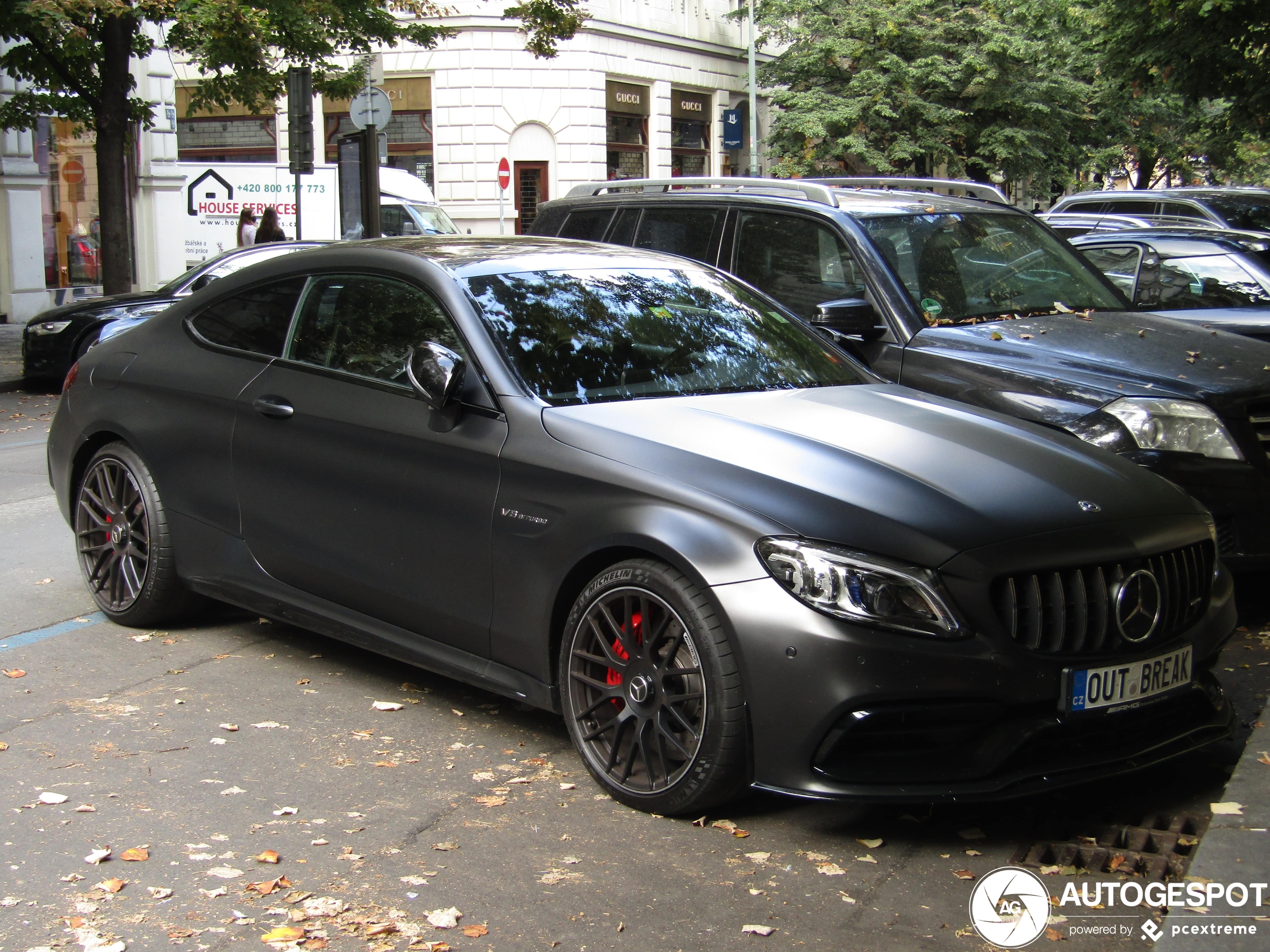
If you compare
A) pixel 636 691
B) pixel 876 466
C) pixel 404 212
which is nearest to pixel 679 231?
pixel 876 466

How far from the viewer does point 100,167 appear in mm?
18656

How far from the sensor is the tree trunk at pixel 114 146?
60.3 feet

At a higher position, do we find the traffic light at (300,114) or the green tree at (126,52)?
the green tree at (126,52)

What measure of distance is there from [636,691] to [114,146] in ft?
55.4

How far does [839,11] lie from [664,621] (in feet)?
125

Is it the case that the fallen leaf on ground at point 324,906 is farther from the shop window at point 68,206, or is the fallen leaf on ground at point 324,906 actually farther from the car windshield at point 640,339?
the shop window at point 68,206

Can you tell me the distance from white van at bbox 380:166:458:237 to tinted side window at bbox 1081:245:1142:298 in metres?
14.2

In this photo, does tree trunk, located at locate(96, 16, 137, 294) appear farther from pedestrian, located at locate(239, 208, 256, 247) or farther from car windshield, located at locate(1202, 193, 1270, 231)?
car windshield, located at locate(1202, 193, 1270, 231)

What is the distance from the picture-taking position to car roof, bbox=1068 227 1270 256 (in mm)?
10508

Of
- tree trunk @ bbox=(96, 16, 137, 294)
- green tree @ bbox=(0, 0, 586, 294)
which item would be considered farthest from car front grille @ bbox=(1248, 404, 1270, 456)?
tree trunk @ bbox=(96, 16, 137, 294)

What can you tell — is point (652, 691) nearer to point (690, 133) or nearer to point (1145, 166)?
point (690, 133)

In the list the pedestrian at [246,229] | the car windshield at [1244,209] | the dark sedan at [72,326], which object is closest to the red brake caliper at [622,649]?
the dark sedan at [72,326]

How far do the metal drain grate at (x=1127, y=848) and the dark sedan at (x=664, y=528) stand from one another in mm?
212

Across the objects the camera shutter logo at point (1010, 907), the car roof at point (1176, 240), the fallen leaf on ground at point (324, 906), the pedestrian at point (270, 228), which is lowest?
the camera shutter logo at point (1010, 907)
